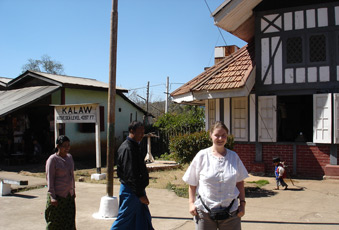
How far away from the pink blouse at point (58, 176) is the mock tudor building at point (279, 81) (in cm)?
667

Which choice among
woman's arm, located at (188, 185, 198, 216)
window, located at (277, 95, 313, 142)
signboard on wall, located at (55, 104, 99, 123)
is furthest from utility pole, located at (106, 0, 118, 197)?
window, located at (277, 95, 313, 142)

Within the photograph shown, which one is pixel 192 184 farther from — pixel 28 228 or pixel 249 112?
pixel 249 112

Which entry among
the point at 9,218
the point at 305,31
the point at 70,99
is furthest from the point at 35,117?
the point at 305,31

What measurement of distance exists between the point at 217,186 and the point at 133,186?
4.51 feet

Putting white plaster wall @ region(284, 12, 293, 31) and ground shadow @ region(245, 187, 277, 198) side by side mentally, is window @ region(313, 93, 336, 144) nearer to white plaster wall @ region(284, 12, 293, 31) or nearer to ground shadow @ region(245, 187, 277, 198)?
white plaster wall @ region(284, 12, 293, 31)

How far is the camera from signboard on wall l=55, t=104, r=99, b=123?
38.5 ft

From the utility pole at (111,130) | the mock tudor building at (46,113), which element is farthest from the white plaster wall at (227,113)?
the mock tudor building at (46,113)

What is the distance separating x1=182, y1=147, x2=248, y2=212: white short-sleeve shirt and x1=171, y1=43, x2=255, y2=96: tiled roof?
23.1 ft

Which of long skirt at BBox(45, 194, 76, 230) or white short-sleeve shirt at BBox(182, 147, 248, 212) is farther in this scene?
long skirt at BBox(45, 194, 76, 230)

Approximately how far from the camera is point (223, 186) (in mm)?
3549

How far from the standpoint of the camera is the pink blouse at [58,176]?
4922 millimetres

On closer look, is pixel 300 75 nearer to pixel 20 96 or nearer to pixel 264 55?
pixel 264 55

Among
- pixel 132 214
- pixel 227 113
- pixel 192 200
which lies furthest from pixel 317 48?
pixel 192 200

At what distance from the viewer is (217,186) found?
3.56m
